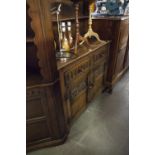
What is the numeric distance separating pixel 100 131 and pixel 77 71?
79cm

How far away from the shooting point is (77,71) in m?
1.43

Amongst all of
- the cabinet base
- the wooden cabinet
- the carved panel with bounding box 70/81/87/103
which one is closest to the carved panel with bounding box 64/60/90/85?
the wooden cabinet

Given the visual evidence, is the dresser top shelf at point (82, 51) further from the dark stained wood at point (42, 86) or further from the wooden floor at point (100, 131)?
the wooden floor at point (100, 131)

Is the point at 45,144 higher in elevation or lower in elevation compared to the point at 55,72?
lower

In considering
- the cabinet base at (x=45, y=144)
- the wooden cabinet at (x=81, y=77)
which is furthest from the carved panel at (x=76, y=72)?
the cabinet base at (x=45, y=144)

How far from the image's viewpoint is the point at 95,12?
2279 mm

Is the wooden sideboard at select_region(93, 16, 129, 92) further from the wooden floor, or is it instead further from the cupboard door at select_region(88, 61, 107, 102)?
the wooden floor

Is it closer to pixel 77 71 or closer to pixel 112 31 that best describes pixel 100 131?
pixel 77 71

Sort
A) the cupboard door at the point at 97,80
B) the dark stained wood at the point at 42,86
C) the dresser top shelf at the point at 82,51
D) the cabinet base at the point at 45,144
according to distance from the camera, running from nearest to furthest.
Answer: the dark stained wood at the point at 42,86
the dresser top shelf at the point at 82,51
the cabinet base at the point at 45,144
the cupboard door at the point at 97,80

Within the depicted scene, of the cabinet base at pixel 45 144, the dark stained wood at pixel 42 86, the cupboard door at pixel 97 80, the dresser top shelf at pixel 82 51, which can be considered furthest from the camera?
the cupboard door at pixel 97 80

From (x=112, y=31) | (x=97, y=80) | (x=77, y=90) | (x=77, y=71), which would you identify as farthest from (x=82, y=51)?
(x=112, y=31)

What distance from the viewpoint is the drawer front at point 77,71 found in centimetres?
130
